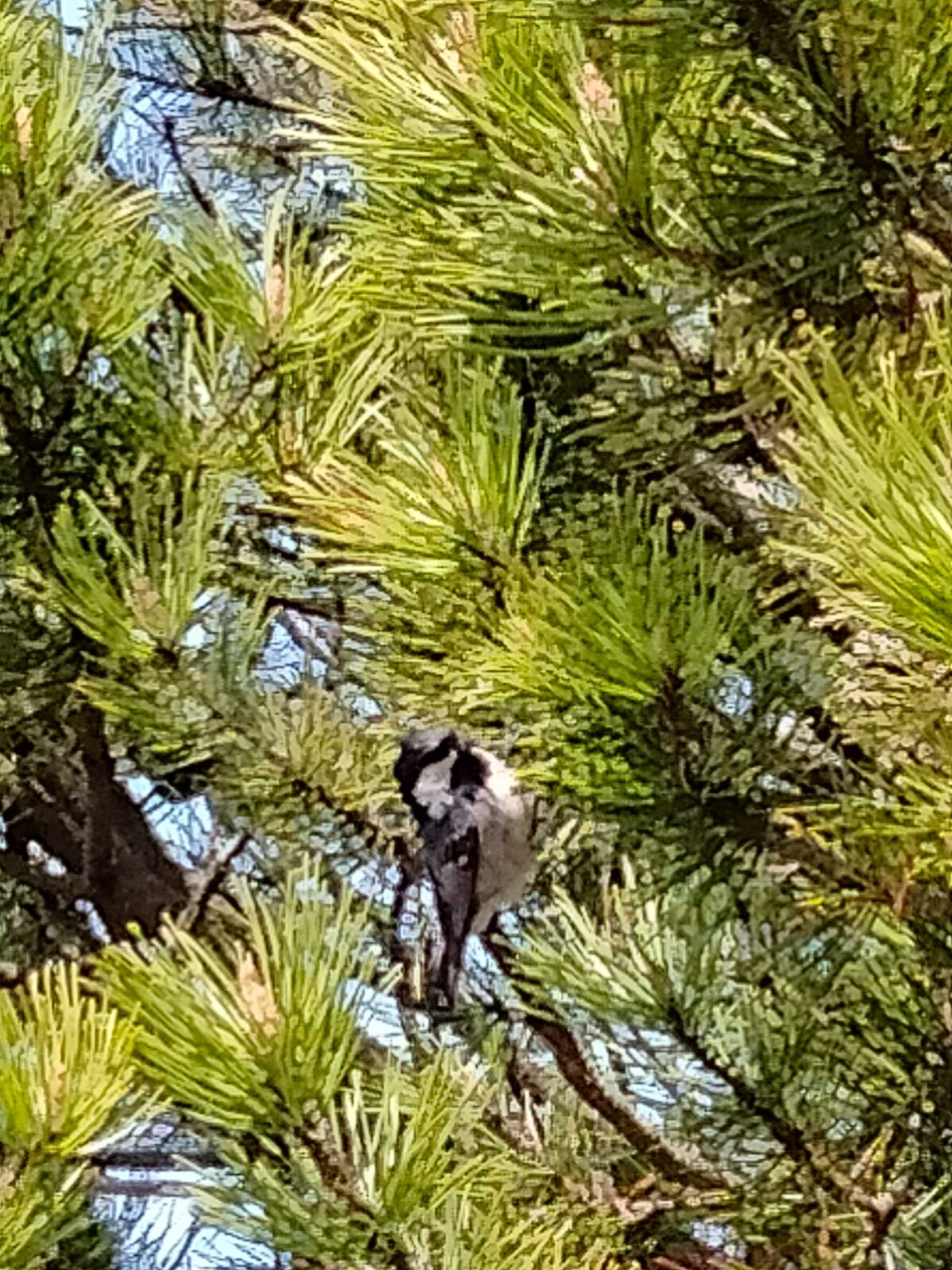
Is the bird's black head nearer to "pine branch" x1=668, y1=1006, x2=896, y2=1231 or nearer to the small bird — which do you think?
the small bird

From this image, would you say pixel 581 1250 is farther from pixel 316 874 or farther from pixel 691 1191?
pixel 316 874

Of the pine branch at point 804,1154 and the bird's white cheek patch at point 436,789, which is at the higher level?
the bird's white cheek patch at point 436,789

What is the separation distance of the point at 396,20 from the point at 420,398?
10 cm

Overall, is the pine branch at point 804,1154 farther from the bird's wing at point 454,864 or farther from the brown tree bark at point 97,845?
the brown tree bark at point 97,845

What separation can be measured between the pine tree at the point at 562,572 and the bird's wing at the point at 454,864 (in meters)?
0.03

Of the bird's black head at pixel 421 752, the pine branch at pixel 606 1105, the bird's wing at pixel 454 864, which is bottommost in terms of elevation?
the pine branch at pixel 606 1105

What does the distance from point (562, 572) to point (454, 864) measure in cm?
12

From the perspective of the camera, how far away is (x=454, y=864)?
51cm

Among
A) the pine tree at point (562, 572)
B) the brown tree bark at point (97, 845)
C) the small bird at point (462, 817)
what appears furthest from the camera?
the brown tree bark at point (97, 845)

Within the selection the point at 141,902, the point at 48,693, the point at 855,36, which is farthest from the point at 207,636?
the point at 855,36

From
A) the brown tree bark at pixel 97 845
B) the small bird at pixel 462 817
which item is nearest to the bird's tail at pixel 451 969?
the small bird at pixel 462 817

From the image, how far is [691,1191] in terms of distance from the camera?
1.68ft

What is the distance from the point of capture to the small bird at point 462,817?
1.63 ft

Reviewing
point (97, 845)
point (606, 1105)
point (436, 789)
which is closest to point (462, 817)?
point (436, 789)
